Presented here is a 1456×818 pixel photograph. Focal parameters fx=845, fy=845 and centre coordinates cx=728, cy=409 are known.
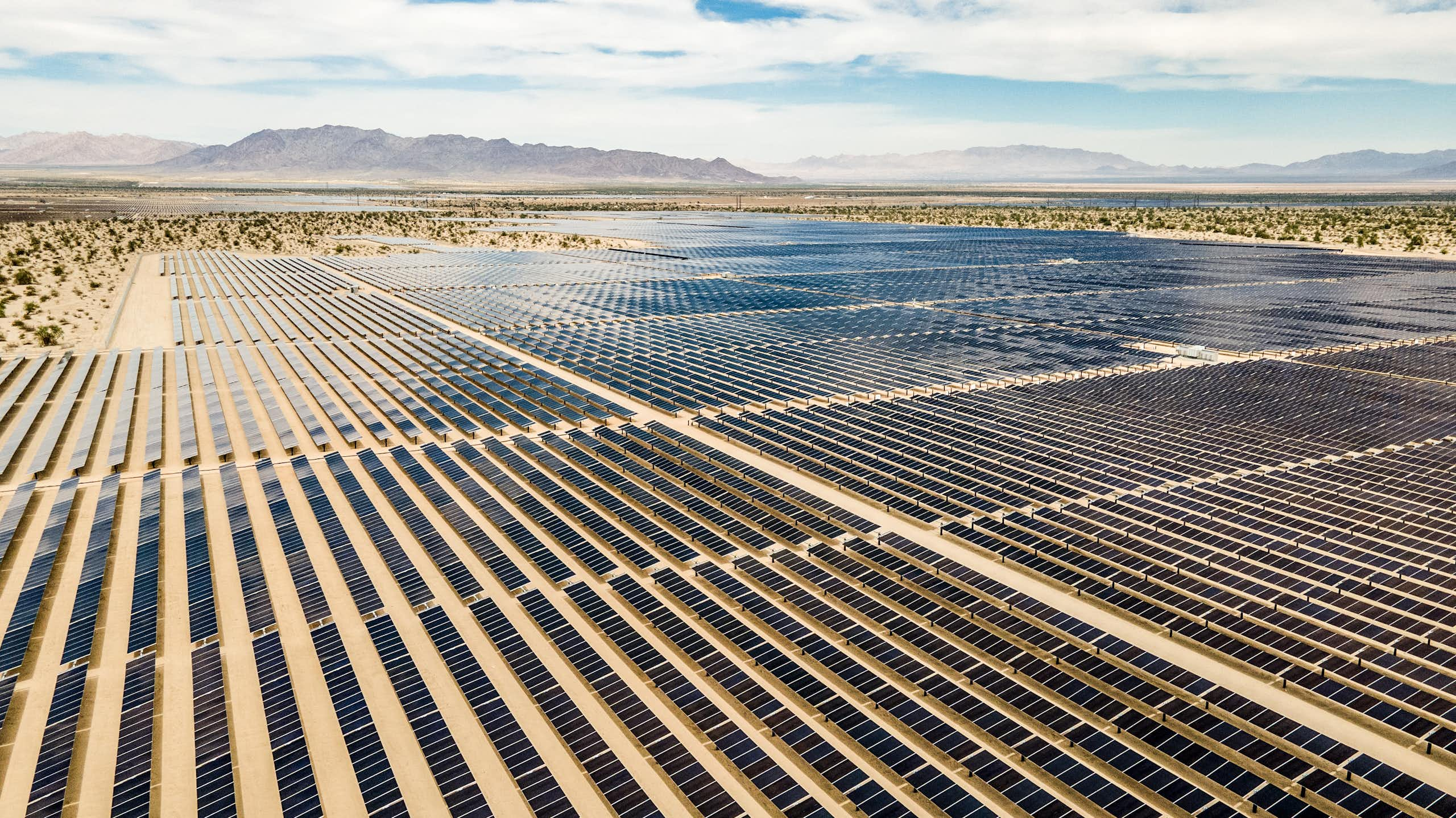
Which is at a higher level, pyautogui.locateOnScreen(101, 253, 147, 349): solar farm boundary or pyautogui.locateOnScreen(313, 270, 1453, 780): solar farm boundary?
pyautogui.locateOnScreen(101, 253, 147, 349): solar farm boundary

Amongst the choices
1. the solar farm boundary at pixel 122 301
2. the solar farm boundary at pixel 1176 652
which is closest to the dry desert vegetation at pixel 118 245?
the solar farm boundary at pixel 122 301

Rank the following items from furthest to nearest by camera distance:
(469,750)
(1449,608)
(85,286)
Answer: (85,286) → (1449,608) → (469,750)

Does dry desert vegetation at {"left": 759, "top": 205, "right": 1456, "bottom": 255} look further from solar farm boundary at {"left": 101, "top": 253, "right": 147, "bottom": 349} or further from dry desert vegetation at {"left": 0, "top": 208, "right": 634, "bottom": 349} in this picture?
solar farm boundary at {"left": 101, "top": 253, "right": 147, "bottom": 349}

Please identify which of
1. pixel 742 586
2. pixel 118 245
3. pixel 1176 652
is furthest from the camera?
pixel 118 245

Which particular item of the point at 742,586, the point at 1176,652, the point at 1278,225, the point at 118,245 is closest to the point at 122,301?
the point at 118,245

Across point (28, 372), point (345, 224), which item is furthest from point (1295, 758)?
point (345, 224)

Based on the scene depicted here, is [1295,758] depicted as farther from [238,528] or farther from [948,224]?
[948,224]

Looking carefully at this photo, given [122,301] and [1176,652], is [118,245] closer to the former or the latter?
[122,301]

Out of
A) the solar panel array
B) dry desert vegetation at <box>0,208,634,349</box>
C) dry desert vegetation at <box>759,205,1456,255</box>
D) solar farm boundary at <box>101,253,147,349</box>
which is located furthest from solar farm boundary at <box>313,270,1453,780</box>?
dry desert vegetation at <box>759,205,1456,255</box>

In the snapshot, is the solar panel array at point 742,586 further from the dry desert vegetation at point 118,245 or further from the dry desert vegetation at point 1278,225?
the dry desert vegetation at point 1278,225
